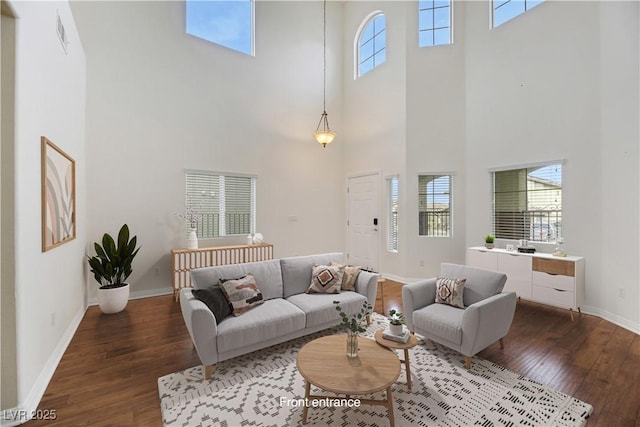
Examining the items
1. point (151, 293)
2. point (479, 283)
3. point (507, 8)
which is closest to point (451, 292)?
point (479, 283)

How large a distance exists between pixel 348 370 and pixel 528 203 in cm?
424

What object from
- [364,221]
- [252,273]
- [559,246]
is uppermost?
[364,221]

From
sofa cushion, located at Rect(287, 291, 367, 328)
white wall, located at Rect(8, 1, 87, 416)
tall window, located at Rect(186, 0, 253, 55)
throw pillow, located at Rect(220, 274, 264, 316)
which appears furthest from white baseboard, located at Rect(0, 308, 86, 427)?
tall window, located at Rect(186, 0, 253, 55)

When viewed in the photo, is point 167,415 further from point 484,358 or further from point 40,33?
point 40,33

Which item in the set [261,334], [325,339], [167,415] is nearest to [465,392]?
[325,339]

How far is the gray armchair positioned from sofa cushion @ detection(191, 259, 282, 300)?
1436mm

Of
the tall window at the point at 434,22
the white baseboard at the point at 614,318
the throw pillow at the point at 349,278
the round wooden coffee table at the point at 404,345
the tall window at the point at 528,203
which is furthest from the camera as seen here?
the tall window at the point at 434,22

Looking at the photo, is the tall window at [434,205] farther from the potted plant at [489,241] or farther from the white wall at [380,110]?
the potted plant at [489,241]

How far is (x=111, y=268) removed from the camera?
3760 mm

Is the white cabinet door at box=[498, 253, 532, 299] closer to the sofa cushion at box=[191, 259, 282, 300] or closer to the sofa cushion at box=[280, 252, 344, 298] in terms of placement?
the sofa cushion at box=[280, 252, 344, 298]

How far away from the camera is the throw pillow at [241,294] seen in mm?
2760

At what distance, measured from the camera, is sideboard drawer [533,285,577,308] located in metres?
3.64

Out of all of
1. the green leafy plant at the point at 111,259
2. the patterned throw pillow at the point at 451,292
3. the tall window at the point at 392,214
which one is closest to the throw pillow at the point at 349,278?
the patterned throw pillow at the point at 451,292

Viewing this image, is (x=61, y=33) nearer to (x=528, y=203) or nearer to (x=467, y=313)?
(x=467, y=313)
